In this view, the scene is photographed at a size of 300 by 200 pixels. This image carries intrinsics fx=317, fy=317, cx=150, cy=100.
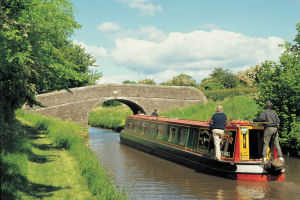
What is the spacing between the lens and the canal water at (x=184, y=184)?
7.75m

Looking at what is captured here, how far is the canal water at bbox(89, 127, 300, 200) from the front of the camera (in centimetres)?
775

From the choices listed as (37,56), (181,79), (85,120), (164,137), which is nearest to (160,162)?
(164,137)

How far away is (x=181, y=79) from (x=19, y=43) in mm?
46763

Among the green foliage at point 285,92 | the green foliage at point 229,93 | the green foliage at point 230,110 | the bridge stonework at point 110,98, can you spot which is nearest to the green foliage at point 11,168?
the green foliage at point 285,92

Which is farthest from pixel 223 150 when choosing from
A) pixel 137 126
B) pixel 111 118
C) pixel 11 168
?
pixel 111 118

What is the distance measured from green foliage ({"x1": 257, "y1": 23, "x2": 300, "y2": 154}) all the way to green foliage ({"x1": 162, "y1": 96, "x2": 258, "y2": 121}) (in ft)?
9.29

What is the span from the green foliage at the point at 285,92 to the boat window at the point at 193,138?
4.57 metres

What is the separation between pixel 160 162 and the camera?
40.2 feet

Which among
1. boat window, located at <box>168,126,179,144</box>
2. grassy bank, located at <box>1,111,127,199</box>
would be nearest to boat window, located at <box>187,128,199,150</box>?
boat window, located at <box>168,126,179,144</box>

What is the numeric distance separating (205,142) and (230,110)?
1155 centimetres

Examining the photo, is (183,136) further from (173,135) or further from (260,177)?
(260,177)

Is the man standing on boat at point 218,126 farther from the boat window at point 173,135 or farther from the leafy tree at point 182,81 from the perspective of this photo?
the leafy tree at point 182,81

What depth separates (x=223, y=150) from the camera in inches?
372

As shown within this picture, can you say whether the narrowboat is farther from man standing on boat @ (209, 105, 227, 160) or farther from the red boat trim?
man standing on boat @ (209, 105, 227, 160)
